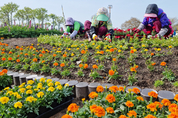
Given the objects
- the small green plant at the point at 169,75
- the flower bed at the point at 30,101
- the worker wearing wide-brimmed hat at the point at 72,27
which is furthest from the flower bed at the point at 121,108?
the worker wearing wide-brimmed hat at the point at 72,27

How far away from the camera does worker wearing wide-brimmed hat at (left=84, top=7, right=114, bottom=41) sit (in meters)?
4.52

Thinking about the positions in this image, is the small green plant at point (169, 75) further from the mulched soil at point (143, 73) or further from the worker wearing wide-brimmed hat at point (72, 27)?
the worker wearing wide-brimmed hat at point (72, 27)

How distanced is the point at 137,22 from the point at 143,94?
36.8ft

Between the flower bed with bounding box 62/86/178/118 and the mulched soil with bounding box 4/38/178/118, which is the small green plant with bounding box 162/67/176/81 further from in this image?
the flower bed with bounding box 62/86/178/118

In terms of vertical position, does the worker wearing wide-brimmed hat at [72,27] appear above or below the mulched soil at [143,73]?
above

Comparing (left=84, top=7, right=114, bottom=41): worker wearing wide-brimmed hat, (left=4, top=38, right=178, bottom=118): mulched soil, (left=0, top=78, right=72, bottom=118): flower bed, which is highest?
(left=84, top=7, right=114, bottom=41): worker wearing wide-brimmed hat

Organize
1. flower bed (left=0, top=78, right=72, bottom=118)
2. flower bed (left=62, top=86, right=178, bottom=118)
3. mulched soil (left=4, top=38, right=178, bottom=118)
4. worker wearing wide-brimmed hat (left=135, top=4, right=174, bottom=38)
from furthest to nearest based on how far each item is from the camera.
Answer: worker wearing wide-brimmed hat (left=135, top=4, right=174, bottom=38), mulched soil (left=4, top=38, right=178, bottom=118), flower bed (left=0, top=78, right=72, bottom=118), flower bed (left=62, top=86, right=178, bottom=118)

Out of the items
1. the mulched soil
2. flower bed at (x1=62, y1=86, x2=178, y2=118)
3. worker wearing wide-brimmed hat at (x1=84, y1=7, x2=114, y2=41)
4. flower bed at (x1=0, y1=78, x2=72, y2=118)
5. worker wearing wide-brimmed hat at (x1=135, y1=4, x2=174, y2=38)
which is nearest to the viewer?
flower bed at (x1=62, y1=86, x2=178, y2=118)

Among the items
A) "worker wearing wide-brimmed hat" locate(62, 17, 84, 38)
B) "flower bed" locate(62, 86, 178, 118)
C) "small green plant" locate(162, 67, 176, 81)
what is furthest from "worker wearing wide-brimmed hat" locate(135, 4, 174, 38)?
"flower bed" locate(62, 86, 178, 118)

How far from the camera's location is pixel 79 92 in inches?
93.8

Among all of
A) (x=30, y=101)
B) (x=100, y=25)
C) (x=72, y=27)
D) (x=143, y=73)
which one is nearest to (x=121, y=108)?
(x=30, y=101)

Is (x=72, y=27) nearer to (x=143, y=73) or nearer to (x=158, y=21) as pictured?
(x=158, y=21)

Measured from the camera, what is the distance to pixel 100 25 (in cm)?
496

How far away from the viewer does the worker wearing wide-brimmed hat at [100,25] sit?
4.52m
